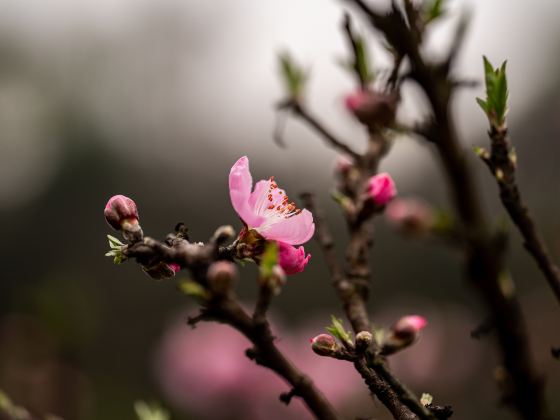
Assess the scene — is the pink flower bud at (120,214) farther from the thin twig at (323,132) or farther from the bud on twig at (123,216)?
the thin twig at (323,132)

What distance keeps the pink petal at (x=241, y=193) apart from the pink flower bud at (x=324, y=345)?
20 cm

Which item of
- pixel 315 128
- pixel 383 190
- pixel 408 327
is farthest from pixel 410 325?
pixel 315 128

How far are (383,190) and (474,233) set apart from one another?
0.63 ft

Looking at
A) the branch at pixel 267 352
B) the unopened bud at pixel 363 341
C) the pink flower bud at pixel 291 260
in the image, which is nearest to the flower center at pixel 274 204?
the pink flower bud at pixel 291 260

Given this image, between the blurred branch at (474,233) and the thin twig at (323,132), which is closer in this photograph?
the blurred branch at (474,233)

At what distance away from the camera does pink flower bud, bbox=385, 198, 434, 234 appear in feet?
3.49

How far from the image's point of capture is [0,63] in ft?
62.2

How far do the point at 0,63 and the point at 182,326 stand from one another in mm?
18002

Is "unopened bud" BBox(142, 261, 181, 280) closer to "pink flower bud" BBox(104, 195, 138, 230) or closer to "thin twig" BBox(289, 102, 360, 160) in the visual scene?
"pink flower bud" BBox(104, 195, 138, 230)

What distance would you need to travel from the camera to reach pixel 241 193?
91 centimetres

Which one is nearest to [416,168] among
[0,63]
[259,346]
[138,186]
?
[138,186]

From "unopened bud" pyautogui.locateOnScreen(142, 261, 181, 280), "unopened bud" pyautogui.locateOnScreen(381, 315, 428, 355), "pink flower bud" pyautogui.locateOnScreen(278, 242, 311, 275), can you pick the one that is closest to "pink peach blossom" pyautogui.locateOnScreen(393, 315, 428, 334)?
"unopened bud" pyautogui.locateOnScreen(381, 315, 428, 355)

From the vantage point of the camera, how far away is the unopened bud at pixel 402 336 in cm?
85

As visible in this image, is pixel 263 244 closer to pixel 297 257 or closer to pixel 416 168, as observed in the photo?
pixel 297 257
